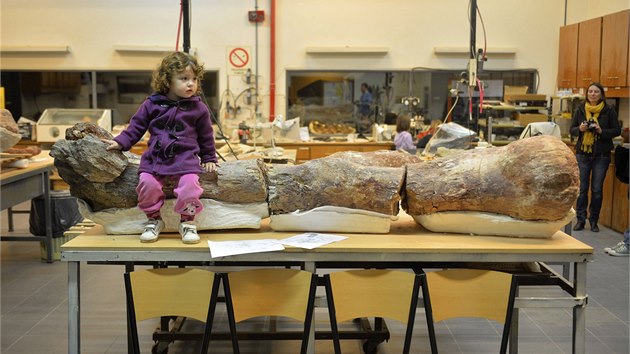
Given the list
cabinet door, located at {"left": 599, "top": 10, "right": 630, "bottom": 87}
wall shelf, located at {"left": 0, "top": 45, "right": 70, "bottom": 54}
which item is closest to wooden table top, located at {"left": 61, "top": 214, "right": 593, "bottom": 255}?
cabinet door, located at {"left": 599, "top": 10, "right": 630, "bottom": 87}

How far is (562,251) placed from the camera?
263 centimetres

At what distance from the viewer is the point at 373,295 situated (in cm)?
263

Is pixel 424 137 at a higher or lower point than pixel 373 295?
higher

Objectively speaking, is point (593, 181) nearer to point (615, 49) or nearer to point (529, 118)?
point (615, 49)

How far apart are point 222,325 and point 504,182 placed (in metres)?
1.98

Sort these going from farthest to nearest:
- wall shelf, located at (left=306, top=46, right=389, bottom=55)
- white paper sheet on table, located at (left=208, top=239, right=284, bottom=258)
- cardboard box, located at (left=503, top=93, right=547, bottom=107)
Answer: wall shelf, located at (left=306, top=46, right=389, bottom=55) → cardboard box, located at (left=503, top=93, right=547, bottom=107) → white paper sheet on table, located at (left=208, top=239, right=284, bottom=258)

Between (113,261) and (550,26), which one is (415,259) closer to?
(113,261)

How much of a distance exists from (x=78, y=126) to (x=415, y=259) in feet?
4.99

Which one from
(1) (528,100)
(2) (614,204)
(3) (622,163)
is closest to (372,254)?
(3) (622,163)

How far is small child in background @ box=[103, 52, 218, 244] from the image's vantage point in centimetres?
270

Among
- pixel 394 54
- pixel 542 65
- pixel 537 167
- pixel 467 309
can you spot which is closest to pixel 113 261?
pixel 467 309

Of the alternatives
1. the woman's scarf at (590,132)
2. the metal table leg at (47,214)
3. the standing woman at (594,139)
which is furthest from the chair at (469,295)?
the woman's scarf at (590,132)

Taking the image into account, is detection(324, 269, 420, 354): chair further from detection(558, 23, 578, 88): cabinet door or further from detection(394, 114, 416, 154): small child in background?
detection(558, 23, 578, 88): cabinet door

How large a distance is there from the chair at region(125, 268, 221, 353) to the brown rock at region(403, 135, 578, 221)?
0.97 m
